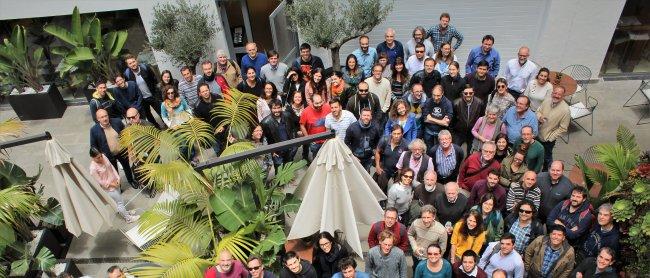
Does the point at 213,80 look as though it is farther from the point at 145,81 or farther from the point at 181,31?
the point at 181,31

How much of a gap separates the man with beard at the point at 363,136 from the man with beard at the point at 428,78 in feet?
4.74

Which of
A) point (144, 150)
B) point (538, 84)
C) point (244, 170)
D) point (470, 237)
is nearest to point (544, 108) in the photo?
point (538, 84)

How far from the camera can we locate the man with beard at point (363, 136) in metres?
7.55

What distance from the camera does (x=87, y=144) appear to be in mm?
10695

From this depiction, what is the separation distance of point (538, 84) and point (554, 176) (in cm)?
238

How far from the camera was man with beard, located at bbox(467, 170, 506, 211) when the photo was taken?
6340mm

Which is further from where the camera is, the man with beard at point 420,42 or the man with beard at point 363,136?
the man with beard at point 420,42

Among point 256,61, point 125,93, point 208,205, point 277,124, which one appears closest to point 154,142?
point 208,205

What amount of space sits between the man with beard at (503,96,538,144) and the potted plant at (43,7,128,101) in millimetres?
8118

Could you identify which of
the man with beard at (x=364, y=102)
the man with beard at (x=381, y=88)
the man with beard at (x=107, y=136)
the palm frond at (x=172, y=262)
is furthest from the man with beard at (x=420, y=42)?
the palm frond at (x=172, y=262)

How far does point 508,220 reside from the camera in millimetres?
6340

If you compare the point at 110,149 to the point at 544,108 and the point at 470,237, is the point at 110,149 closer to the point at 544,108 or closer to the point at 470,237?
the point at 470,237

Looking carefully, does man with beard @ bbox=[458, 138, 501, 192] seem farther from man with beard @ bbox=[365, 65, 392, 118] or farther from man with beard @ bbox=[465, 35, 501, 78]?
man with beard @ bbox=[465, 35, 501, 78]

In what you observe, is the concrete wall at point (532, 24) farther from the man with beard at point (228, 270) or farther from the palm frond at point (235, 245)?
the man with beard at point (228, 270)
